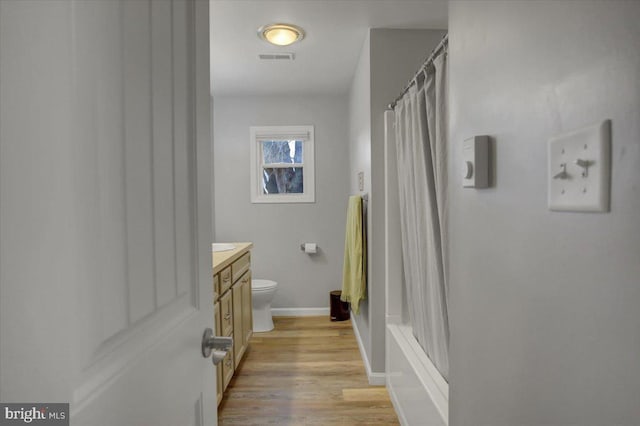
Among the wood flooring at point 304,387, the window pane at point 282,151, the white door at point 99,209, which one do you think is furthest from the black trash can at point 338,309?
the white door at point 99,209

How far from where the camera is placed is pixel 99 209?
1.58ft

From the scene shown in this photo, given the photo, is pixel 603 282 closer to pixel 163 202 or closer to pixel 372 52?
pixel 163 202

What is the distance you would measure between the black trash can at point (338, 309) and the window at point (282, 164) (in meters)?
1.08

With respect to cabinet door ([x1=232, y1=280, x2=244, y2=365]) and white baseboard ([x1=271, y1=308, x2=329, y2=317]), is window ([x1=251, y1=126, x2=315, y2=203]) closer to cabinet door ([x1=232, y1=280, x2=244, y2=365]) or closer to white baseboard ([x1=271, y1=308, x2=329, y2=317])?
white baseboard ([x1=271, y1=308, x2=329, y2=317])

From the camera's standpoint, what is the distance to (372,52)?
2402 millimetres

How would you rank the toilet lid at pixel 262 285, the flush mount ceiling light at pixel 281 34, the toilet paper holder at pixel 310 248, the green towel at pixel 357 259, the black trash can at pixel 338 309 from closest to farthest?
the flush mount ceiling light at pixel 281 34
the green towel at pixel 357 259
the toilet lid at pixel 262 285
the black trash can at pixel 338 309
the toilet paper holder at pixel 310 248

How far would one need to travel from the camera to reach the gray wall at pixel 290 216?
3955mm

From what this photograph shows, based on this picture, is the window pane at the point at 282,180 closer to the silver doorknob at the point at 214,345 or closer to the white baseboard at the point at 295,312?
the white baseboard at the point at 295,312

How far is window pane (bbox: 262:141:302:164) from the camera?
402cm

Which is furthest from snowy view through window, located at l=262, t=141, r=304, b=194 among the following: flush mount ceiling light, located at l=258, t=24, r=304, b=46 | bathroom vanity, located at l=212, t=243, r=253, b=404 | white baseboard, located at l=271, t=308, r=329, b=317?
flush mount ceiling light, located at l=258, t=24, r=304, b=46

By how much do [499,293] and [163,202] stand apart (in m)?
0.73

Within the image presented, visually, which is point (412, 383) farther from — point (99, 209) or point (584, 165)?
point (99, 209)

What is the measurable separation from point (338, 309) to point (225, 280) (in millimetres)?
1794

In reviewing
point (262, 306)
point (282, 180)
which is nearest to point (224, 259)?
point (262, 306)
